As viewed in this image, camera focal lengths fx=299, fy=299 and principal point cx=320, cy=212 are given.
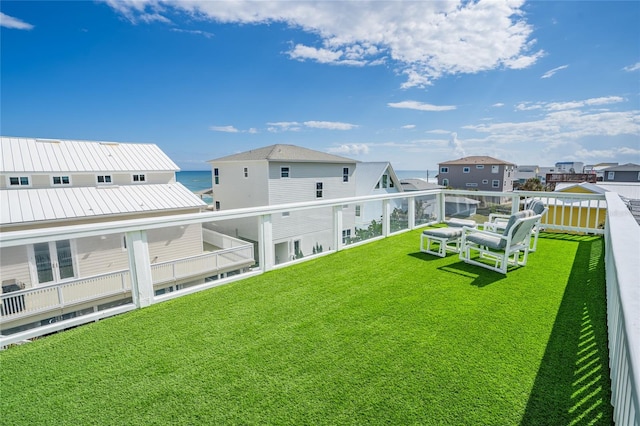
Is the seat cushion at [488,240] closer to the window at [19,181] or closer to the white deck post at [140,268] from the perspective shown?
the white deck post at [140,268]

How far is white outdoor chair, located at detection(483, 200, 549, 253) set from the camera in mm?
5114

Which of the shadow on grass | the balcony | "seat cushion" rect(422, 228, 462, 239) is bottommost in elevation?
the shadow on grass

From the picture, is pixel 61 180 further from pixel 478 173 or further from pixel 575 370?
pixel 478 173

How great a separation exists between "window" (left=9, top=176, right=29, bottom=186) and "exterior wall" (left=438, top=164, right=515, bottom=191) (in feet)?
124

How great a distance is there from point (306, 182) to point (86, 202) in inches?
401

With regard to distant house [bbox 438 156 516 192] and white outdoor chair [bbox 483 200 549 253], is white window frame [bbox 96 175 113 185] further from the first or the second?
distant house [bbox 438 156 516 192]

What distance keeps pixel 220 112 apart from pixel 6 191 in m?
30.6

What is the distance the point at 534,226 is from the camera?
5.39 metres

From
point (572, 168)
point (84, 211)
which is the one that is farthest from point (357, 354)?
point (572, 168)

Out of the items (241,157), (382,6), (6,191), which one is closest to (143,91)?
(241,157)

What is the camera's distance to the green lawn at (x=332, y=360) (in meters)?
1.76

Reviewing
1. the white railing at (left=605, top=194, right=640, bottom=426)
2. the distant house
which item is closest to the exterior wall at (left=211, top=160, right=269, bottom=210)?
the white railing at (left=605, top=194, right=640, bottom=426)

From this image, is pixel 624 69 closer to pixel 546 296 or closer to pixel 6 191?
pixel 546 296

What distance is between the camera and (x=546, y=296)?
337cm
